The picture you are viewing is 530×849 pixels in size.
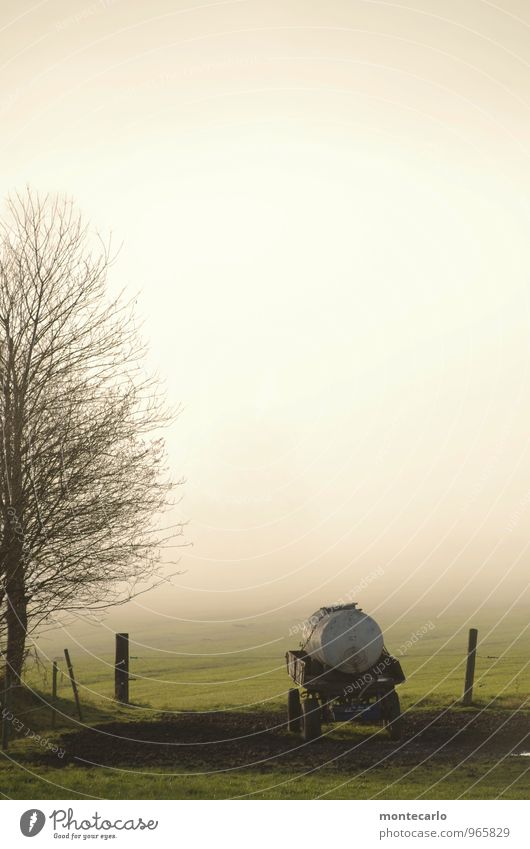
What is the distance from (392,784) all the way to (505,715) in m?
7.72

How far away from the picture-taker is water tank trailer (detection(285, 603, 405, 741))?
61.6 feet

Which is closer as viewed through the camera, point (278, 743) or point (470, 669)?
point (278, 743)

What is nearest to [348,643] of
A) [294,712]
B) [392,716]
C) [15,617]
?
[392,716]

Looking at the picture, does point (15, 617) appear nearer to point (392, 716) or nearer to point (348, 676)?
point (348, 676)

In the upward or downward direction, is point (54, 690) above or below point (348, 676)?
above

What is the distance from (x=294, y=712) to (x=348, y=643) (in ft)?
8.10

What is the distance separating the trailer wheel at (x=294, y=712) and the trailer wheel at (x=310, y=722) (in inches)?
43.0

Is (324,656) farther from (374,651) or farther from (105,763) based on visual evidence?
(105,763)

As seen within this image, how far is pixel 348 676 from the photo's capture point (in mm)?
19438
